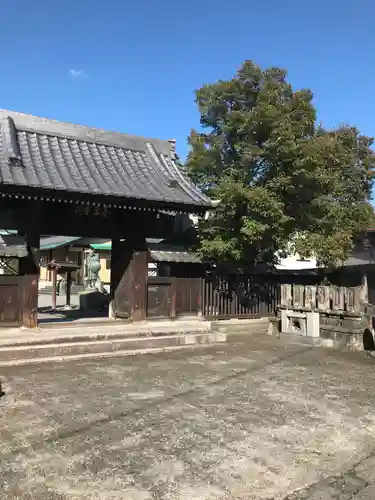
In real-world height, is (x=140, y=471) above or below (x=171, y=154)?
below

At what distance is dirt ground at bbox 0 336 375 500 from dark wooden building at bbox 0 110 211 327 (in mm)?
2638

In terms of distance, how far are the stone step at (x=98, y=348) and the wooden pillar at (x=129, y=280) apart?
3.43 ft

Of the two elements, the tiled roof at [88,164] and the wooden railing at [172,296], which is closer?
the tiled roof at [88,164]

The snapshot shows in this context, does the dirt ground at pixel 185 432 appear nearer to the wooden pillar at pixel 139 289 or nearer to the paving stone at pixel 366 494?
the paving stone at pixel 366 494

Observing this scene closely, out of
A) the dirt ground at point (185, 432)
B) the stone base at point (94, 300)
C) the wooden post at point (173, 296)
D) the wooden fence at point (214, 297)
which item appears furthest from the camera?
the stone base at point (94, 300)

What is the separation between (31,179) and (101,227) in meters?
2.41

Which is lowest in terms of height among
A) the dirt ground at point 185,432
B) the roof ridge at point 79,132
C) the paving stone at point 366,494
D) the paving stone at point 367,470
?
the paving stone at point 366,494

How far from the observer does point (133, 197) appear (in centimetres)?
1056

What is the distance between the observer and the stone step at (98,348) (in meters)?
9.06

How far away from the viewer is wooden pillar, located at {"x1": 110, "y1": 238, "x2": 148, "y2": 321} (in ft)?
38.0

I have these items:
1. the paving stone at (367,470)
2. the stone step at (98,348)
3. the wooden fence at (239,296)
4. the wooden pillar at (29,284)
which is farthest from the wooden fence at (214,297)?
the paving stone at (367,470)

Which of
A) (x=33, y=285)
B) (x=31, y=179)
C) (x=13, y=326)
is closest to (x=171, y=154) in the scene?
(x=31, y=179)

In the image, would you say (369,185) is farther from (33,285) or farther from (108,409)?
(108,409)

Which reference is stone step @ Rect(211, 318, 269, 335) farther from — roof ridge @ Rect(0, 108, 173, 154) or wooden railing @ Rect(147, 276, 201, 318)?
roof ridge @ Rect(0, 108, 173, 154)
